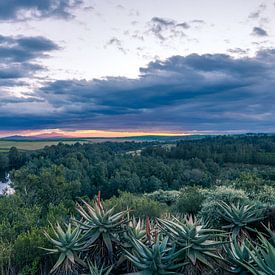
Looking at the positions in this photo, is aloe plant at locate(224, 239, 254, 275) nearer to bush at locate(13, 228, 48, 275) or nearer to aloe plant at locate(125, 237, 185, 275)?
aloe plant at locate(125, 237, 185, 275)

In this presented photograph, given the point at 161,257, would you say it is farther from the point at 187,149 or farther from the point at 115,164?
the point at 187,149

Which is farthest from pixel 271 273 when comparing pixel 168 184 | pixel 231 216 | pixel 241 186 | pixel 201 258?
pixel 168 184

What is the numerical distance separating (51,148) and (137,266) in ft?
357

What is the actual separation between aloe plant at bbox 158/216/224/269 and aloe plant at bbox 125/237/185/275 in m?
0.18

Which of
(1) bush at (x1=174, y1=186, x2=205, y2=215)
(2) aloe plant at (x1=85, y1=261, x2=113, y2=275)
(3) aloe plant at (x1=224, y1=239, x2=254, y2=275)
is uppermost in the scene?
(3) aloe plant at (x1=224, y1=239, x2=254, y2=275)

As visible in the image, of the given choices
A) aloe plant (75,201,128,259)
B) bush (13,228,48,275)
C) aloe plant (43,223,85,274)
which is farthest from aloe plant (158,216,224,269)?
bush (13,228,48,275)

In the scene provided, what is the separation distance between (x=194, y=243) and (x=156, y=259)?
781 mm

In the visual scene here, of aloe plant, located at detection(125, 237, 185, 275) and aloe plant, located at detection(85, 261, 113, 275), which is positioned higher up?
aloe plant, located at detection(125, 237, 185, 275)

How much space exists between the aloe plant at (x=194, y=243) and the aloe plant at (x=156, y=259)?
176mm

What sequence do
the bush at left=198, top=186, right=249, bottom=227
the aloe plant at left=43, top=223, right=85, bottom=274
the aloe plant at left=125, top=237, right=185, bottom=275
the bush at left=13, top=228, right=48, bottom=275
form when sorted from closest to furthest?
1. the aloe plant at left=125, top=237, right=185, bottom=275
2. the aloe plant at left=43, top=223, right=85, bottom=274
3. the bush at left=13, top=228, right=48, bottom=275
4. the bush at left=198, top=186, right=249, bottom=227

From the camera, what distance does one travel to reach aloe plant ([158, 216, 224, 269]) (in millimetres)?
6875

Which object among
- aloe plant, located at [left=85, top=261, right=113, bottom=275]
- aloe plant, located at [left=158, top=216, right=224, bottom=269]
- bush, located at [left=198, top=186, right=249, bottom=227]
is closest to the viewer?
aloe plant, located at [left=158, top=216, right=224, bottom=269]

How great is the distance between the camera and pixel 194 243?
23.1 ft

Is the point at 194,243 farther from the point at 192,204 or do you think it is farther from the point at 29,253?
the point at 192,204
